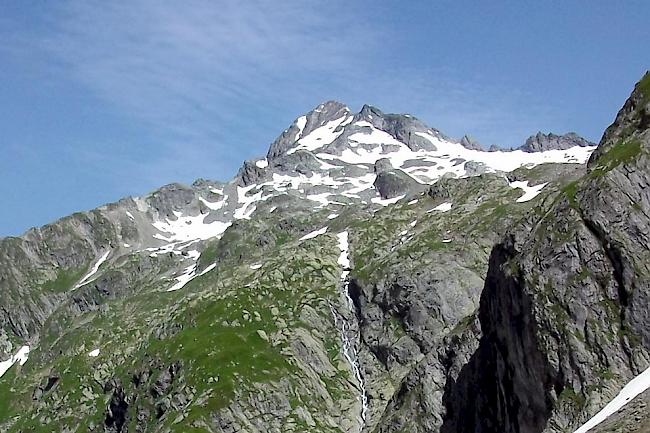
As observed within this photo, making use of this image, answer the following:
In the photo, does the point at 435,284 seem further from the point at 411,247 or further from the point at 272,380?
the point at 272,380

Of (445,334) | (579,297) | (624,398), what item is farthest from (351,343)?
(624,398)

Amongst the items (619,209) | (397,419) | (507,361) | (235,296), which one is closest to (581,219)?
(619,209)

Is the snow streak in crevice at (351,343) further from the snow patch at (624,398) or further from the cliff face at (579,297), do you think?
the snow patch at (624,398)

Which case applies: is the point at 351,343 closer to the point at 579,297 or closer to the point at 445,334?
the point at 445,334

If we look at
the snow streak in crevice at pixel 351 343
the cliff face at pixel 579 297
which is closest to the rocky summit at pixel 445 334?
the cliff face at pixel 579 297

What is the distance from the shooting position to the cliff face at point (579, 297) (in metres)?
78.1

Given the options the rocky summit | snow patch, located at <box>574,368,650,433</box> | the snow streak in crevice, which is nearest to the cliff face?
the rocky summit

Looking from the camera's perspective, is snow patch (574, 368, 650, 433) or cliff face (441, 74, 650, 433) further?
cliff face (441, 74, 650, 433)

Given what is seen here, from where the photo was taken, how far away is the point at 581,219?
87375 millimetres

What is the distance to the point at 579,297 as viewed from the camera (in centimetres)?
8294

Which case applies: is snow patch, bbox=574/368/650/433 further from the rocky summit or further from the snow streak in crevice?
the snow streak in crevice

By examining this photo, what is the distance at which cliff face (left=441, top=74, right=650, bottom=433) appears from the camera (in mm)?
78125

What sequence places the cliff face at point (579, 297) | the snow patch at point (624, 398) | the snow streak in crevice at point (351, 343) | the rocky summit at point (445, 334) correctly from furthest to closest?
the snow streak in crevice at point (351, 343), the rocky summit at point (445, 334), the cliff face at point (579, 297), the snow patch at point (624, 398)

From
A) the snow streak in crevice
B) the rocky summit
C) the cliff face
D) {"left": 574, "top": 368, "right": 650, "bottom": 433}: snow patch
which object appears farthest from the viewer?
the snow streak in crevice
